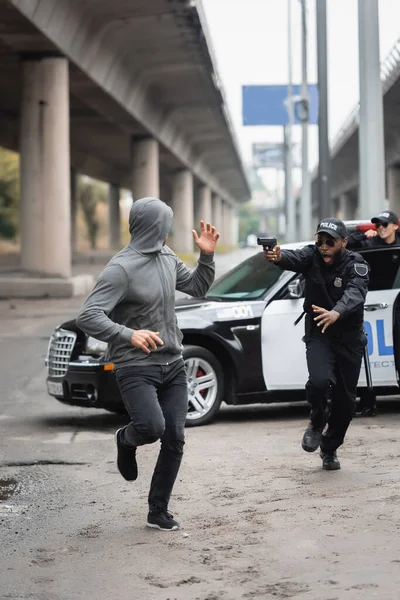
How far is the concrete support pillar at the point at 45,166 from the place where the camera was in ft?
96.8

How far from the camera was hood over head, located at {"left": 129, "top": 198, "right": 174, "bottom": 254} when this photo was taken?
265 inches

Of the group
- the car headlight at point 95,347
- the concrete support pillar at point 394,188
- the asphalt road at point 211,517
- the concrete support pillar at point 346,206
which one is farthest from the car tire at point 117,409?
the concrete support pillar at point 346,206

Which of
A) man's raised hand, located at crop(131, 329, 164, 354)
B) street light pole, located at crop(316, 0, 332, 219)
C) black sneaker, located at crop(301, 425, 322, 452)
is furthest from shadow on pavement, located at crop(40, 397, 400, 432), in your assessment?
street light pole, located at crop(316, 0, 332, 219)

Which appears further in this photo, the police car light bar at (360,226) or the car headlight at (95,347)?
the police car light bar at (360,226)

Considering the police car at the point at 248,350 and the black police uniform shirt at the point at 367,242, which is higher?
the black police uniform shirt at the point at 367,242

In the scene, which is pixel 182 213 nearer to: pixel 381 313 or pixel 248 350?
pixel 381 313

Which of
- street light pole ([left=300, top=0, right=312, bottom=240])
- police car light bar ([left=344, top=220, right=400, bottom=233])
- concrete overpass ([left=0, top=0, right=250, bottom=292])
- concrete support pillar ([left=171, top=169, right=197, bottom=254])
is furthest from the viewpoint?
concrete support pillar ([left=171, top=169, right=197, bottom=254])

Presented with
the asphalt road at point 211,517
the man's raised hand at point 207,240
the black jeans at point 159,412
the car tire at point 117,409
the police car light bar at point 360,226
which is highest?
the police car light bar at point 360,226

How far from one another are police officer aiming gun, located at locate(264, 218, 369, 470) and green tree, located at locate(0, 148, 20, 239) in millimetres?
84909

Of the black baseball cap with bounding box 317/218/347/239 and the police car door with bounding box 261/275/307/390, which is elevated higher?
the black baseball cap with bounding box 317/218/347/239

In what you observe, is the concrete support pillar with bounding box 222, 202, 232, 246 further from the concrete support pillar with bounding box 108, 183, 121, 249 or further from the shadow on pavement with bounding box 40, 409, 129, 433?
the shadow on pavement with bounding box 40, 409, 129, 433

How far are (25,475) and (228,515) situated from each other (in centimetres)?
220

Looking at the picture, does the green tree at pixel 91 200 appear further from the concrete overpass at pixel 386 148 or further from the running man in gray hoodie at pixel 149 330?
the running man in gray hoodie at pixel 149 330

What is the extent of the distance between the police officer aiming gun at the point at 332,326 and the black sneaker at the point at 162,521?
173 centimetres
